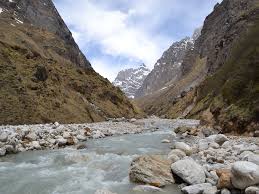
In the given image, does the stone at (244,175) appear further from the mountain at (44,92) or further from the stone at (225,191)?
the mountain at (44,92)

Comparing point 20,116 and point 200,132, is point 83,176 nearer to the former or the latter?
point 200,132

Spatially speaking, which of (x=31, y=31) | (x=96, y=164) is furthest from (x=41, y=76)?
(x=31, y=31)

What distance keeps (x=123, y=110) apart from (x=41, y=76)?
44.2 meters

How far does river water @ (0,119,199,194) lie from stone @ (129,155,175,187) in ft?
1.44

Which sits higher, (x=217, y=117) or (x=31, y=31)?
(x=31, y=31)

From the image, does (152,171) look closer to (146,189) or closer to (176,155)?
(146,189)

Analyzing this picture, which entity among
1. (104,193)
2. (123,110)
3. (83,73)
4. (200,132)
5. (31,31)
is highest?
(31,31)

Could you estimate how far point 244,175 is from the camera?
1317 cm

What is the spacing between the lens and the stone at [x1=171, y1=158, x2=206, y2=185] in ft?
50.3

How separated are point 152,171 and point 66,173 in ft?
15.1

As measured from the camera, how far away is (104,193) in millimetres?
13945

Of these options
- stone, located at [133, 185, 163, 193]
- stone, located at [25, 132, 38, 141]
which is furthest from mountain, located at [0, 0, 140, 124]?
stone, located at [133, 185, 163, 193]

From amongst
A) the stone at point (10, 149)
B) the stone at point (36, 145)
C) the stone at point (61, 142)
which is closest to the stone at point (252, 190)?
the stone at point (10, 149)

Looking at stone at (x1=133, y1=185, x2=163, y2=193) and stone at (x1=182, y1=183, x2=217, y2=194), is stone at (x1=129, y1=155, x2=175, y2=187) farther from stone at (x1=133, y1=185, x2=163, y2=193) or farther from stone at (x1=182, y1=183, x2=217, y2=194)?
stone at (x1=182, y1=183, x2=217, y2=194)
